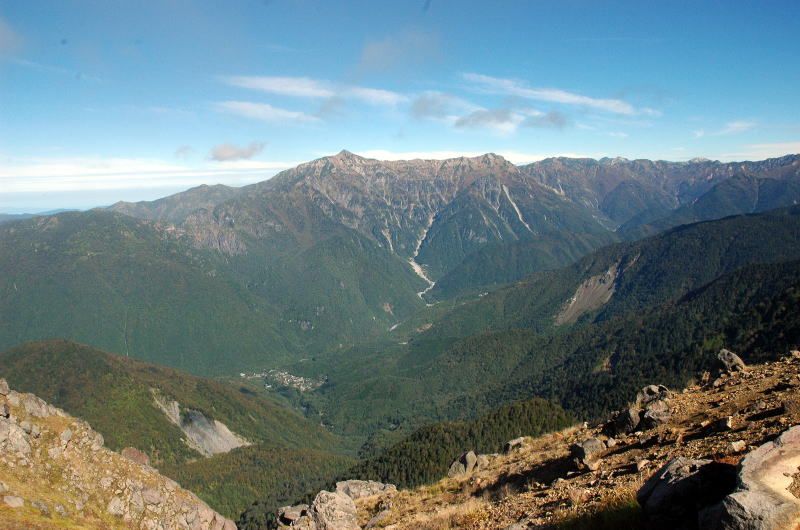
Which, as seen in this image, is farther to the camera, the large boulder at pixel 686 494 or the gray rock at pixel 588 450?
the gray rock at pixel 588 450

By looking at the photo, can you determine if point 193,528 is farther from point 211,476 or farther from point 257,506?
point 211,476

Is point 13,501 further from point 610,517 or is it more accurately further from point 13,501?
point 610,517

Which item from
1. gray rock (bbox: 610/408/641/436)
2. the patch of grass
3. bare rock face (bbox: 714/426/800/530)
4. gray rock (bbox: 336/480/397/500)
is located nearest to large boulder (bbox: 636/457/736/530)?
the patch of grass

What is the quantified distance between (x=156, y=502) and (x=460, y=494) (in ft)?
144

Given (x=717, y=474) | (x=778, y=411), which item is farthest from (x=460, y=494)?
(x=717, y=474)

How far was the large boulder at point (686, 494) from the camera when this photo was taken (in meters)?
12.0

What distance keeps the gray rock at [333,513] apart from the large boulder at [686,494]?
2155 centimetres

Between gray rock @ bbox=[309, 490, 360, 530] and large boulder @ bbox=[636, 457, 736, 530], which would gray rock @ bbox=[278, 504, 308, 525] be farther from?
large boulder @ bbox=[636, 457, 736, 530]

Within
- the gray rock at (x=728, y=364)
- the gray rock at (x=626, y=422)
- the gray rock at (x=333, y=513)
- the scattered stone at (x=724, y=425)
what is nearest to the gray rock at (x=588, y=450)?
the gray rock at (x=626, y=422)

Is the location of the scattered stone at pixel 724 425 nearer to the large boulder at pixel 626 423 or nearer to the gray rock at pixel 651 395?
the large boulder at pixel 626 423

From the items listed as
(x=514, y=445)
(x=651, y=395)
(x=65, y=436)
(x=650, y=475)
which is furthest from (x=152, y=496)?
(x=650, y=475)

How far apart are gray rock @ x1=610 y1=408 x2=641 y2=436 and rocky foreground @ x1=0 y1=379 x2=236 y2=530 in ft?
153

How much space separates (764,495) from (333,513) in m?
27.5

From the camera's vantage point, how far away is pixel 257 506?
16175 cm
